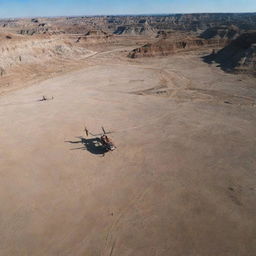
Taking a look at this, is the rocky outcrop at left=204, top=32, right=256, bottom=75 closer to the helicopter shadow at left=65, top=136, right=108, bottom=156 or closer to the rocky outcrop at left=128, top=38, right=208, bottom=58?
the rocky outcrop at left=128, top=38, right=208, bottom=58

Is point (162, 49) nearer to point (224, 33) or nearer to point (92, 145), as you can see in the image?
point (224, 33)

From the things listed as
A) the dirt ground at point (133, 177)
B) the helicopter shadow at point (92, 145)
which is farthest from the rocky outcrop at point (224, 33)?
the helicopter shadow at point (92, 145)

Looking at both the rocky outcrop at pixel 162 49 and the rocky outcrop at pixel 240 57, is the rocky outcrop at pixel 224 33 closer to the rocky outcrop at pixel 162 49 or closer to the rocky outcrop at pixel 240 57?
the rocky outcrop at pixel 162 49

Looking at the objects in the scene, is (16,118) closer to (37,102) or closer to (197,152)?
(37,102)

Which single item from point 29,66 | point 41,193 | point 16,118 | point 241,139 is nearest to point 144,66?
point 29,66

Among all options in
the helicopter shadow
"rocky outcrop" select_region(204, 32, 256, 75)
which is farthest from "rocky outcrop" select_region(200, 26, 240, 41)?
the helicopter shadow
